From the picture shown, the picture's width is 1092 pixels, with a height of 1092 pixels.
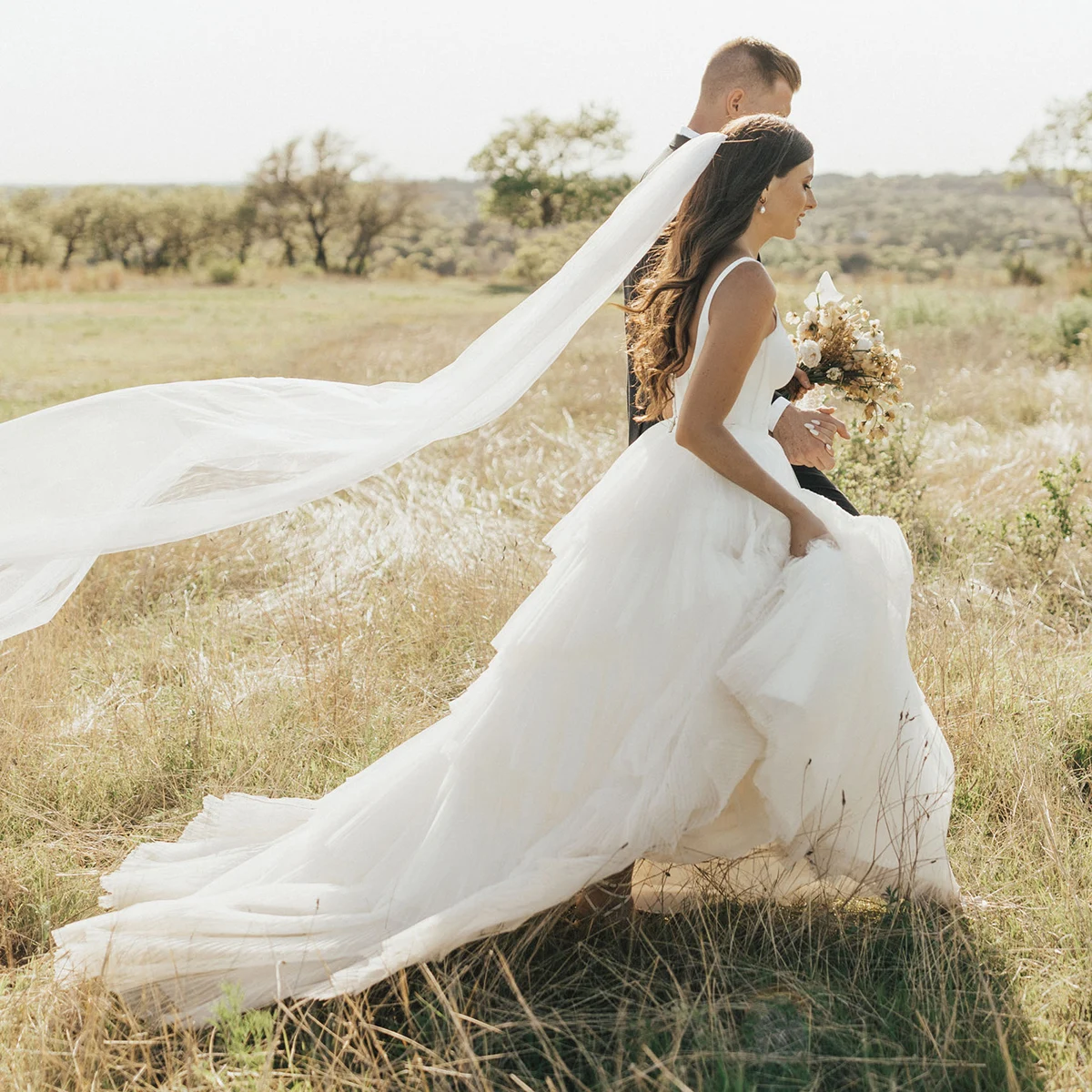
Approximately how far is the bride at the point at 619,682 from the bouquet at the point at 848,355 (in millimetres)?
509

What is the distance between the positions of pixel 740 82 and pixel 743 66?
6 centimetres

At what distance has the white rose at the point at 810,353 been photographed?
3.32m

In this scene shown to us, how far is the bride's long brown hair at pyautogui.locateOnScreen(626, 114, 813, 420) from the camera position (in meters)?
2.82

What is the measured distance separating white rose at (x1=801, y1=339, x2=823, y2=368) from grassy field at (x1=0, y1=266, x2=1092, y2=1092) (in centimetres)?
141

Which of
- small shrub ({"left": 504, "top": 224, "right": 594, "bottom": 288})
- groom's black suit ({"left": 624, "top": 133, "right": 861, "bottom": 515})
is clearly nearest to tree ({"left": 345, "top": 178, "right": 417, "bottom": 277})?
small shrub ({"left": 504, "top": 224, "right": 594, "bottom": 288})

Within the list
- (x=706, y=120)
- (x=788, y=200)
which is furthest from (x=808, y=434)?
(x=706, y=120)

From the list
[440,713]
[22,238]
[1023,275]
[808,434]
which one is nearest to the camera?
[808,434]

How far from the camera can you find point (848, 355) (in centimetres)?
336

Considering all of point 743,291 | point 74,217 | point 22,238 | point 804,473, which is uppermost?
point 74,217

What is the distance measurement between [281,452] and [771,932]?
1.82 meters

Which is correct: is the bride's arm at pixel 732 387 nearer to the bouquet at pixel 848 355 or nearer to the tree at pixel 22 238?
the bouquet at pixel 848 355

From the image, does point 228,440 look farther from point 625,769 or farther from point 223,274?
point 223,274

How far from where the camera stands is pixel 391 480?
7590mm

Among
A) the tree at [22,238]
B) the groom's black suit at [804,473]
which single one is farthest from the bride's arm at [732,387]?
the tree at [22,238]
